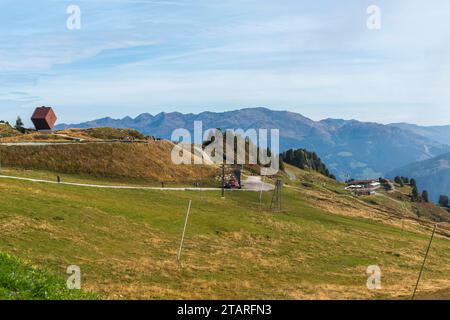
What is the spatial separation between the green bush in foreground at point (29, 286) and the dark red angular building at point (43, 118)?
144 m

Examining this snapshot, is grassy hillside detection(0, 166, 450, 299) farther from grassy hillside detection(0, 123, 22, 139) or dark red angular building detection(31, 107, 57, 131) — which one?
grassy hillside detection(0, 123, 22, 139)

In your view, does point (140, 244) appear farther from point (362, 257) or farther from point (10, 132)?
point (10, 132)

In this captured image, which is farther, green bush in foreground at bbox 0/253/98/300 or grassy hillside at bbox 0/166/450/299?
grassy hillside at bbox 0/166/450/299

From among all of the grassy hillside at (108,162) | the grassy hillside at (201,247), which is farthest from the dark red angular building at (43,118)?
the grassy hillside at (201,247)

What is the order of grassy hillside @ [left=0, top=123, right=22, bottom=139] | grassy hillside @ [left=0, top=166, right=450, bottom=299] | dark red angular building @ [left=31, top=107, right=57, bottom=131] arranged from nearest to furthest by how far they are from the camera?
1. grassy hillside @ [left=0, top=166, right=450, bottom=299]
2. grassy hillside @ [left=0, top=123, right=22, bottom=139]
3. dark red angular building @ [left=31, top=107, right=57, bottom=131]

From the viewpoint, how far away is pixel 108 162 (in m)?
111

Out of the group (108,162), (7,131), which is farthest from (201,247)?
(7,131)

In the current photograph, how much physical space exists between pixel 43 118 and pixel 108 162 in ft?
183

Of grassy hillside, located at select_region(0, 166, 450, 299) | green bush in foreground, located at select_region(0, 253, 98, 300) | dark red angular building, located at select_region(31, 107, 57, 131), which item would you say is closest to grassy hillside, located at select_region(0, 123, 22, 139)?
dark red angular building, located at select_region(31, 107, 57, 131)

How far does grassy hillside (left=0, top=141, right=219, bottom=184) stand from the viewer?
10006 centimetres

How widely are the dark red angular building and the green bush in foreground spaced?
471ft

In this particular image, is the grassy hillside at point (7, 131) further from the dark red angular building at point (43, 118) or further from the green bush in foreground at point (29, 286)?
the green bush in foreground at point (29, 286)

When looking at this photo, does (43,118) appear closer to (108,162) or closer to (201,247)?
(108,162)
